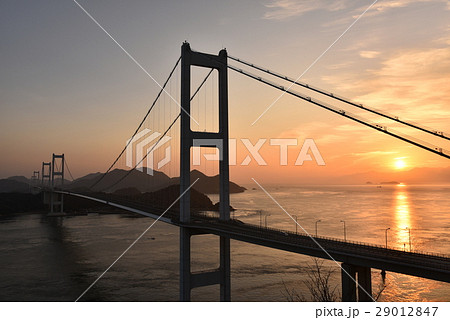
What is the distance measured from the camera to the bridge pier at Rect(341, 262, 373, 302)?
22.5 m

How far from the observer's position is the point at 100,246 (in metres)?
75.9

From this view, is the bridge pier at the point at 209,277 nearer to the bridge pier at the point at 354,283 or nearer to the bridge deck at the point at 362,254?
the bridge deck at the point at 362,254

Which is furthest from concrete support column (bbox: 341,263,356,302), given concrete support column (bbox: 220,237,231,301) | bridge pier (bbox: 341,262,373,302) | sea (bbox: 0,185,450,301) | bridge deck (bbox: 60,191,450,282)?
concrete support column (bbox: 220,237,231,301)

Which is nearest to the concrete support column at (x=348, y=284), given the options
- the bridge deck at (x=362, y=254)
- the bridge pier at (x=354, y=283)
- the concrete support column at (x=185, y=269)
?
the bridge pier at (x=354, y=283)

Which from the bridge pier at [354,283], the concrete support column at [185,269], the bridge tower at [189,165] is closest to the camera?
the bridge pier at [354,283]

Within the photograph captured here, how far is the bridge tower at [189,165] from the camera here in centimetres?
Answer: 3662

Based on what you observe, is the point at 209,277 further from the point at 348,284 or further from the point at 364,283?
the point at 364,283

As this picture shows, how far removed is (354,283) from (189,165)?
844 inches

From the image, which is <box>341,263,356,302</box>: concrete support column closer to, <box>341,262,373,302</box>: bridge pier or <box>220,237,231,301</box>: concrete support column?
<box>341,262,373,302</box>: bridge pier

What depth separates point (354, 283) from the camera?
22.9m

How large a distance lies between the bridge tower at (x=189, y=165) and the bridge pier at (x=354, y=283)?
15.5 meters

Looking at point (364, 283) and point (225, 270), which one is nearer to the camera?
point (364, 283)

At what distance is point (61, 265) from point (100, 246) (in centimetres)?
1763

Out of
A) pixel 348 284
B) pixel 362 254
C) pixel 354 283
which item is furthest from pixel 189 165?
pixel 354 283
